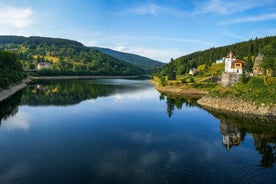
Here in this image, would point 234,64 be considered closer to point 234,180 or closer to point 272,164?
point 272,164

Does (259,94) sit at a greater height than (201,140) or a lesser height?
greater

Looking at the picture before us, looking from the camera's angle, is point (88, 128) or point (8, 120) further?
point (8, 120)

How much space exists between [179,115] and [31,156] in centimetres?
3281

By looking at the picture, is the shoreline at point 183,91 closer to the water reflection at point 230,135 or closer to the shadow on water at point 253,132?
the shadow on water at point 253,132

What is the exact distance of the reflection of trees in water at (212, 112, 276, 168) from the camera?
95.9ft

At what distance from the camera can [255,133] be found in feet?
123

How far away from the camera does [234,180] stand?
72.5ft

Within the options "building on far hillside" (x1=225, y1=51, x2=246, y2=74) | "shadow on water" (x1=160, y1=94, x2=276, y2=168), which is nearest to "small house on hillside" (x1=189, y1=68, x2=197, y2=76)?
"building on far hillside" (x1=225, y1=51, x2=246, y2=74)

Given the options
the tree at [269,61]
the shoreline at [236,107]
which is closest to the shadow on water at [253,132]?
the shoreline at [236,107]

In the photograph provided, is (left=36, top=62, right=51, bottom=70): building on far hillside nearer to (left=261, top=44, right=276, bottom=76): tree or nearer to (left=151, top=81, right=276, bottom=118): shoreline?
(left=151, top=81, right=276, bottom=118): shoreline

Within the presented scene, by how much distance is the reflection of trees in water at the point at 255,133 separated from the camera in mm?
29219

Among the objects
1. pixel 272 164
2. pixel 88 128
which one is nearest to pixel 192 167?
pixel 272 164

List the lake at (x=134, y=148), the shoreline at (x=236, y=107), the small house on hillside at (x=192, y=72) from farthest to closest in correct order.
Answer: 1. the small house on hillside at (x=192, y=72)
2. the shoreline at (x=236, y=107)
3. the lake at (x=134, y=148)

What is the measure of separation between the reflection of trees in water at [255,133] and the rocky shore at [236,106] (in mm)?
4040
